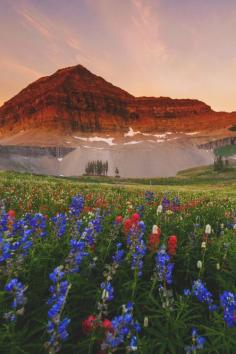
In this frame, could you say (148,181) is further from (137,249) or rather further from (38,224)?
(137,249)

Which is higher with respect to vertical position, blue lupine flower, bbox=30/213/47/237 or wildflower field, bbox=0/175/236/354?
blue lupine flower, bbox=30/213/47/237

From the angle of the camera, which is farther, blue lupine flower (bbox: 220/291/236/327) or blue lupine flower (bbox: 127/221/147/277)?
blue lupine flower (bbox: 127/221/147/277)

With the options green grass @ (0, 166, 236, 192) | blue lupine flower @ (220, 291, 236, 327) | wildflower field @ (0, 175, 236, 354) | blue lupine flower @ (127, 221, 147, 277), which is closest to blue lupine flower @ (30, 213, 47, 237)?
wildflower field @ (0, 175, 236, 354)

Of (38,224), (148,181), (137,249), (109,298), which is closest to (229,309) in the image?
(109,298)

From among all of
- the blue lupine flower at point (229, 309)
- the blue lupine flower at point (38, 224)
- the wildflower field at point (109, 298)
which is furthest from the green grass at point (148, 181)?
the blue lupine flower at point (229, 309)

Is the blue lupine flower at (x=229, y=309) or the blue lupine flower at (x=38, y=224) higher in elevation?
the blue lupine flower at (x=38, y=224)

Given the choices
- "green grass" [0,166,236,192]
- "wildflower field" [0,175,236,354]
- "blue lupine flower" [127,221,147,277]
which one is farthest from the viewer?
"green grass" [0,166,236,192]

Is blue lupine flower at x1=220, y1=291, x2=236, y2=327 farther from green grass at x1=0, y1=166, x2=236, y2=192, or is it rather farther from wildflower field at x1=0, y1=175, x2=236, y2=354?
green grass at x1=0, y1=166, x2=236, y2=192

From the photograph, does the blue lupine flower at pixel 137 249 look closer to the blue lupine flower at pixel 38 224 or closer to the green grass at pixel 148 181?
the blue lupine flower at pixel 38 224

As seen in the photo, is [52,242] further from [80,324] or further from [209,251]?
[209,251]

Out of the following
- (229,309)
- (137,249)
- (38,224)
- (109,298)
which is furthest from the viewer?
(38,224)

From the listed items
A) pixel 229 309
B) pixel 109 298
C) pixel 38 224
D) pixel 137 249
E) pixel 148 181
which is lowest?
pixel 148 181

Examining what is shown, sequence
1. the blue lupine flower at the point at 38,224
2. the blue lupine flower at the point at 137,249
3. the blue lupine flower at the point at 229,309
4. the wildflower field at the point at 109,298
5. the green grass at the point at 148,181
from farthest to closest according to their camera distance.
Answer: the green grass at the point at 148,181 → the blue lupine flower at the point at 38,224 → the blue lupine flower at the point at 137,249 → the blue lupine flower at the point at 229,309 → the wildflower field at the point at 109,298

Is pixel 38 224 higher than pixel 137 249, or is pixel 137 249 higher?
pixel 38 224
